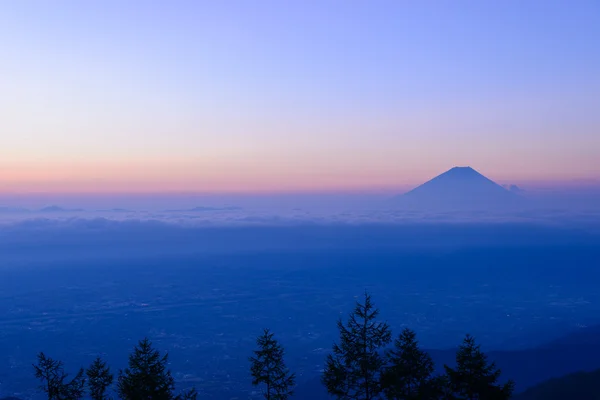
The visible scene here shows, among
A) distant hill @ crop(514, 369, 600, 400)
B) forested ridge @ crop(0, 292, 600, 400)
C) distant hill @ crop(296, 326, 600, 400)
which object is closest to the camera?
forested ridge @ crop(0, 292, 600, 400)

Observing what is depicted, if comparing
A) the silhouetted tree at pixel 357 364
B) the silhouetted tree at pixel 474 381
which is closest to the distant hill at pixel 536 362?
the silhouetted tree at pixel 357 364

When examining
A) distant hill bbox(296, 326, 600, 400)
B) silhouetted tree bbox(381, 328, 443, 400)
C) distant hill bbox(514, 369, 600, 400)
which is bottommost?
distant hill bbox(296, 326, 600, 400)

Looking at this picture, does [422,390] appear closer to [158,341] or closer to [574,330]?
[158,341]

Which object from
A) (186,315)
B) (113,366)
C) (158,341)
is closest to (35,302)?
(186,315)

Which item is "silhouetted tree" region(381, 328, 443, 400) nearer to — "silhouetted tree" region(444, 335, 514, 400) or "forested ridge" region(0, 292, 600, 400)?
"forested ridge" region(0, 292, 600, 400)

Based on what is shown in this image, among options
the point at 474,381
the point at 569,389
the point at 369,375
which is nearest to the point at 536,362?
the point at 569,389

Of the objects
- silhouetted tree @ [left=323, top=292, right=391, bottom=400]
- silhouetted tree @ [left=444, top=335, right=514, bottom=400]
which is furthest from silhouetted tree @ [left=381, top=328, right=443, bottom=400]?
silhouetted tree @ [left=444, top=335, right=514, bottom=400]

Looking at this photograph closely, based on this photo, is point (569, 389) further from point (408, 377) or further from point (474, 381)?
point (408, 377)

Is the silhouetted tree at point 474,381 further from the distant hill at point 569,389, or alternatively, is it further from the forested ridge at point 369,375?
the distant hill at point 569,389
